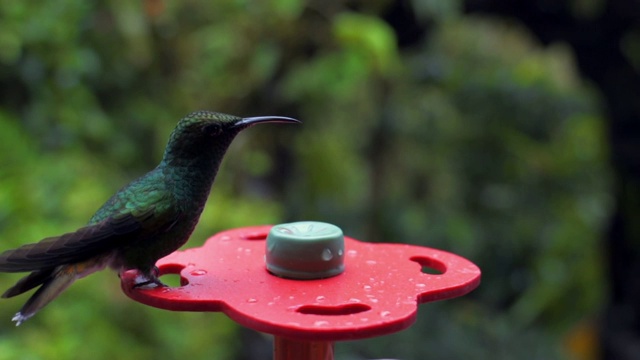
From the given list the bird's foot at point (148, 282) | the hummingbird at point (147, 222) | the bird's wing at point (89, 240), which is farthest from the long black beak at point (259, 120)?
the bird's foot at point (148, 282)

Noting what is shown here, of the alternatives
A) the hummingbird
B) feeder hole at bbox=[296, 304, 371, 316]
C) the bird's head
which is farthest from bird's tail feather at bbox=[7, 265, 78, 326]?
feeder hole at bbox=[296, 304, 371, 316]

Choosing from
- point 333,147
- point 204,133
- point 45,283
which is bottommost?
point 333,147

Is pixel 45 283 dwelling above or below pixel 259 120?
below

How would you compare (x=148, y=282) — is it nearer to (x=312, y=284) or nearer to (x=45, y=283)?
(x=45, y=283)

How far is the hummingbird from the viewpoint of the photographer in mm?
1059

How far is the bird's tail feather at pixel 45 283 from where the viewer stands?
1.07 metres

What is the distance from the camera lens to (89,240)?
3.48 feet

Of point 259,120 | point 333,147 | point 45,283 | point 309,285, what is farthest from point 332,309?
point 333,147

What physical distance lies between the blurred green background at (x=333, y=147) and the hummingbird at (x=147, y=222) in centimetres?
75

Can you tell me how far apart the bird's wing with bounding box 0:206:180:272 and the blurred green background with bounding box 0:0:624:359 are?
0.80 m

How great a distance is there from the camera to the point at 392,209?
3424mm

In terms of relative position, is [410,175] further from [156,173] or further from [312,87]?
[156,173]

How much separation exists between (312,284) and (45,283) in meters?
0.40

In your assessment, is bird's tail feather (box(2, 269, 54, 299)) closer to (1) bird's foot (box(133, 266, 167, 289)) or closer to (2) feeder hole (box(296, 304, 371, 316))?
(1) bird's foot (box(133, 266, 167, 289))
